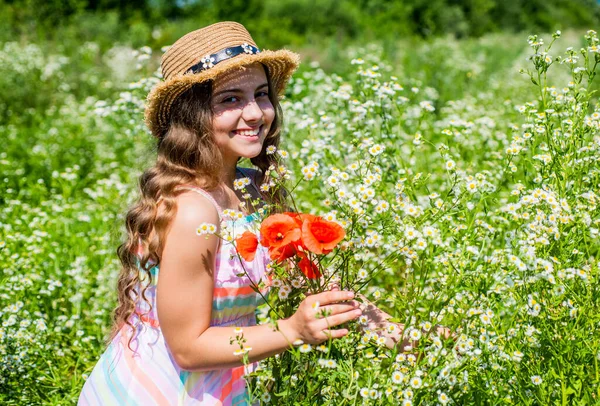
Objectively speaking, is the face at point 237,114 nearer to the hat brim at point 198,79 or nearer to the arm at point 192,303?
the hat brim at point 198,79

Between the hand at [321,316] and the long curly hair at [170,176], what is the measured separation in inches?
19.9

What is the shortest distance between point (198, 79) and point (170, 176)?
318mm

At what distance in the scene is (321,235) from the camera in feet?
5.07

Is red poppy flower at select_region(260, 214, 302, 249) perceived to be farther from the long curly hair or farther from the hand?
the long curly hair

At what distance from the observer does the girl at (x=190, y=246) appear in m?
→ 1.78

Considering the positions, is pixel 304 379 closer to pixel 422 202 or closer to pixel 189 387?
pixel 189 387

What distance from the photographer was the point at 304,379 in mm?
1597

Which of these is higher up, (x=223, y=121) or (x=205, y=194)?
(x=223, y=121)

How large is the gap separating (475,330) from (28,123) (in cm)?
645

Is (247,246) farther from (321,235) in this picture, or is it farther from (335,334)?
(335,334)

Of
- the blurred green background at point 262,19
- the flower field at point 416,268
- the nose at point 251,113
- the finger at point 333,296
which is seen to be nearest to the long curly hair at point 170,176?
the nose at point 251,113

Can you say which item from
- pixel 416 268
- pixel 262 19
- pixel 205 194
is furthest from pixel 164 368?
pixel 262 19

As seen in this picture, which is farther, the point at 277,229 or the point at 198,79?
the point at 198,79

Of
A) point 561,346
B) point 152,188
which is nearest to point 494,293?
point 561,346
